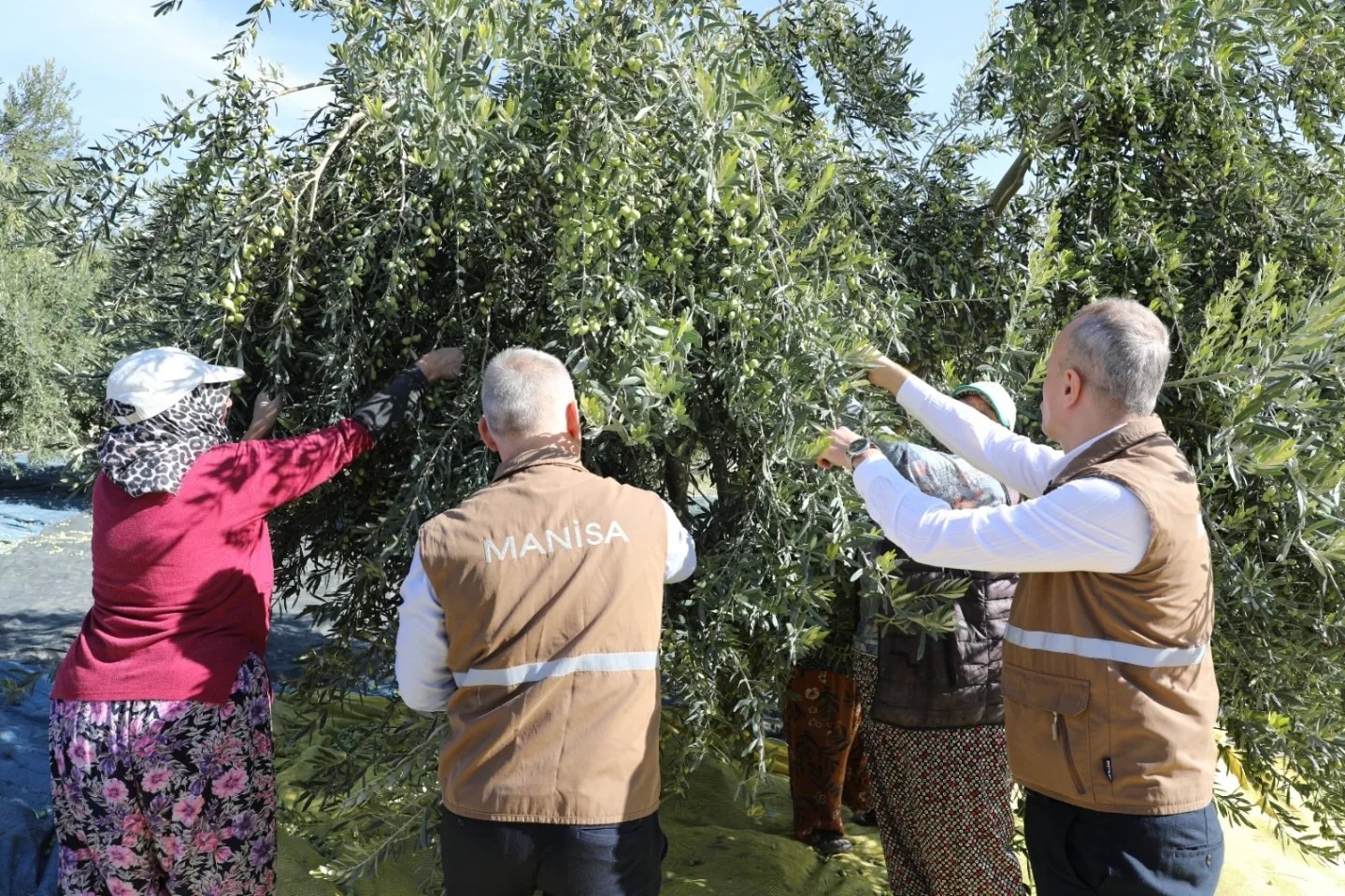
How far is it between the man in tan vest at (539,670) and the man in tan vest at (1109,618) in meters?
0.63

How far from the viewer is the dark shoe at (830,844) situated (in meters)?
4.59

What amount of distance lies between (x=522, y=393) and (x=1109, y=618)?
1.33m

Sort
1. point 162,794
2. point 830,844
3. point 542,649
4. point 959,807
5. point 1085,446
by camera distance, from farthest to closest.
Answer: point 830,844 < point 959,807 < point 162,794 < point 1085,446 < point 542,649

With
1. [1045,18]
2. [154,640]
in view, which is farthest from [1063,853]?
[1045,18]

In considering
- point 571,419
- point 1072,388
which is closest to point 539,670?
point 571,419

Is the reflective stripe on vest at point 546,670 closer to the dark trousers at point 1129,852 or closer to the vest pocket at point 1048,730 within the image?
the vest pocket at point 1048,730

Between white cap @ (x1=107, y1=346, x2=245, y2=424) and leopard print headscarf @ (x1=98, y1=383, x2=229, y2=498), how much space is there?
19 mm

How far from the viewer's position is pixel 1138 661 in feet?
7.34

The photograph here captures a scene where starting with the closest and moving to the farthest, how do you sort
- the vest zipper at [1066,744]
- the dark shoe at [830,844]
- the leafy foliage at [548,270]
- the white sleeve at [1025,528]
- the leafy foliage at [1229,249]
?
1. the white sleeve at [1025,528]
2. the vest zipper at [1066,744]
3. the leafy foliage at [548,270]
4. the leafy foliage at [1229,249]
5. the dark shoe at [830,844]

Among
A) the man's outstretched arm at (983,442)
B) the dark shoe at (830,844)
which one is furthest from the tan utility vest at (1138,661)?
the dark shoe at (830,844)

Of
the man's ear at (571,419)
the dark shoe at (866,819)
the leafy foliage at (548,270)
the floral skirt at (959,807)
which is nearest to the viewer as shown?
the man's ear at (571,419)

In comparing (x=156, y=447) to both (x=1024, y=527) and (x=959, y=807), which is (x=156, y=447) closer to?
(x=1024, y=527)

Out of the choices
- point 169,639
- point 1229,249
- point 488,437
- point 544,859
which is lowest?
point 544,859

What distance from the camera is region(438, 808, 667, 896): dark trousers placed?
7.30 feet
